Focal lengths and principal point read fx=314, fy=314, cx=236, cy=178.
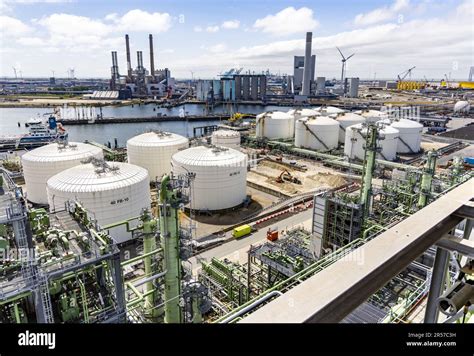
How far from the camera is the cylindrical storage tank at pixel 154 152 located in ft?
118

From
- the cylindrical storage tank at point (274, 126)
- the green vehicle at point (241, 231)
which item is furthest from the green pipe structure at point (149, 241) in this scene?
the cylindrical storage tank at point (274, 126)

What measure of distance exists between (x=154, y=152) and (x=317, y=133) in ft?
91.5

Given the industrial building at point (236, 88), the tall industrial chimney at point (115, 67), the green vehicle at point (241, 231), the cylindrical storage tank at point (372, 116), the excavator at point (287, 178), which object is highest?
the tall industrial chimney at point (115, 67)

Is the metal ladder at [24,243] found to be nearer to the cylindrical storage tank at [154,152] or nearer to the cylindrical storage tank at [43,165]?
the cylindrical storage tank at [43,165]

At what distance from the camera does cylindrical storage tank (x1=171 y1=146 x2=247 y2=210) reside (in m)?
29.1

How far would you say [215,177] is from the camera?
28984 millimetres

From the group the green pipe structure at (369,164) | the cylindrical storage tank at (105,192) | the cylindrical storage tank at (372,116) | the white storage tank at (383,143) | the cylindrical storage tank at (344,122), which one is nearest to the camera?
the green pipe structure at (369,164)

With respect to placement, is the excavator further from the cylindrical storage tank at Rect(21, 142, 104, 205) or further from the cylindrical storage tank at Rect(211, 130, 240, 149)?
the cylindrical storage tank at Rect(21, 142, 104, 205)

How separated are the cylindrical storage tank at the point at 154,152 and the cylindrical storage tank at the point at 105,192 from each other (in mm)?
10828

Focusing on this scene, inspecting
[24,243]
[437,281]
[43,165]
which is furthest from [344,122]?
[437,281]

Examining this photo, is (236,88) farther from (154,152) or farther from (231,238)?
(231,238)
